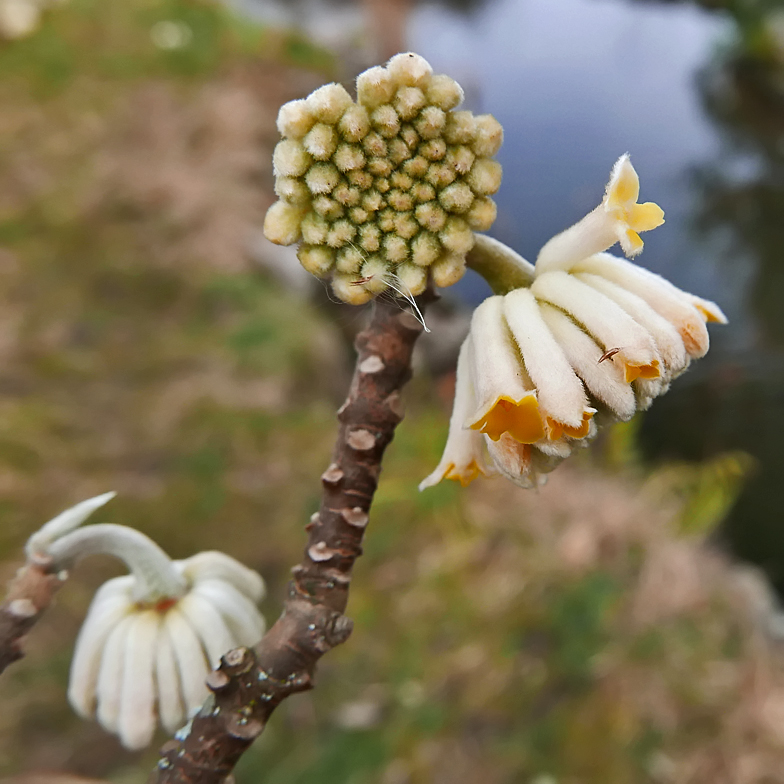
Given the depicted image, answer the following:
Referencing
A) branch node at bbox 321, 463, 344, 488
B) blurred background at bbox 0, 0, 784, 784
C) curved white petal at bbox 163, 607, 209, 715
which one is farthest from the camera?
blurred background at bbox 0, 0, 784, 784

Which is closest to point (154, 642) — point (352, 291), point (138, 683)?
point (138, 683)

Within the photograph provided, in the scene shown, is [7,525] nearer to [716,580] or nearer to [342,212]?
[342,212]

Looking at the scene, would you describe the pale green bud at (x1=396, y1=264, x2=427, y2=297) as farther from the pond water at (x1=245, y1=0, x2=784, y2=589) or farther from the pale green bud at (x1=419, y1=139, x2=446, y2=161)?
the pond water at (x1=245, y1=0, x2=784, y2=589)

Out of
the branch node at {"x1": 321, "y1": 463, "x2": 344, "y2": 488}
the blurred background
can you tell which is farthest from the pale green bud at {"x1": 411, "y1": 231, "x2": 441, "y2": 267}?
the blurred background

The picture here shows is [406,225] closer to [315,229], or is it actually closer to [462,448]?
[315,229]

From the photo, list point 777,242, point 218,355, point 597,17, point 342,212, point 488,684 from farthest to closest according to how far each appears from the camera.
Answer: point 597,17 < point 777,242 < point 218,355 < point 488,684 < point 342,212

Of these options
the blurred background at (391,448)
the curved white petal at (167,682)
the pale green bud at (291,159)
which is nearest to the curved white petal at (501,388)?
the pale green bud at (291,159)

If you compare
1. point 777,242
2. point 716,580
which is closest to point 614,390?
point 716,580
